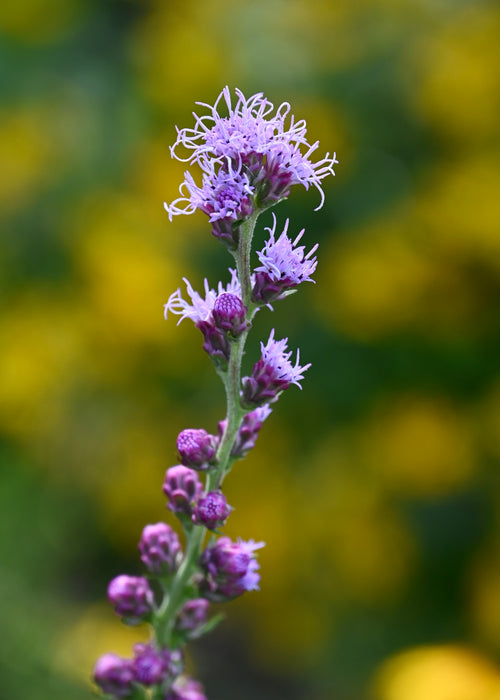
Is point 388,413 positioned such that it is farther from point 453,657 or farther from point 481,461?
point 453,657

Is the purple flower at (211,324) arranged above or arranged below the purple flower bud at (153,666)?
above

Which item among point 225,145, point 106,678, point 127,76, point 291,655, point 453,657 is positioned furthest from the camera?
point 127,76

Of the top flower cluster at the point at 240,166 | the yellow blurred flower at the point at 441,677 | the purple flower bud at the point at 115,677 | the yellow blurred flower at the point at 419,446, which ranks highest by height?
the yellow blurred flower at the point at 419,446

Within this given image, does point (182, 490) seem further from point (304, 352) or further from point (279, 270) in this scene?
point (304, 352)

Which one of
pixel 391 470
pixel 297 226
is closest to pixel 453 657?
pixel 391 470

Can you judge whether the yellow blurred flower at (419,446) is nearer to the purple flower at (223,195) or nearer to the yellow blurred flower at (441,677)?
the yellow blurred flower at (441,677)

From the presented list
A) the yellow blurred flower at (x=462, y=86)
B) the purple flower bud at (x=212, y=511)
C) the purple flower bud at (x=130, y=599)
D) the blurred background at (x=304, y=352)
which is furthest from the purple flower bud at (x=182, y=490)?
the yellow blurred flower at (x=462, y=86)

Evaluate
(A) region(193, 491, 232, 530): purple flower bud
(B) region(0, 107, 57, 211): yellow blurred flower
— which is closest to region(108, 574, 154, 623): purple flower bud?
(A) region(193, 491, 232, 530): purple flower bud
